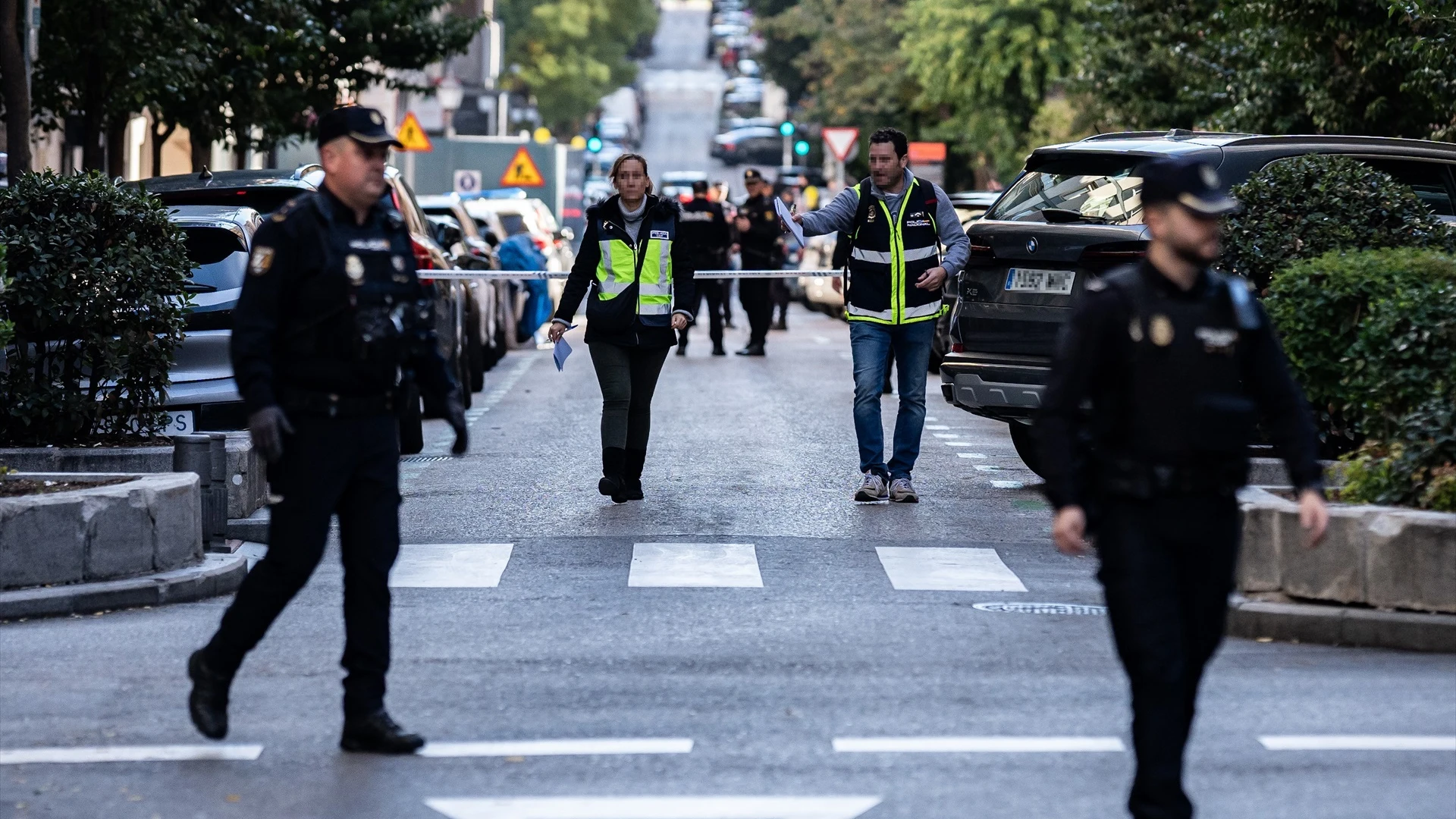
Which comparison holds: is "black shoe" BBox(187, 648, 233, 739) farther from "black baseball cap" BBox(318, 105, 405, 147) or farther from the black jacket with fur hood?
the black jacket with fur hood

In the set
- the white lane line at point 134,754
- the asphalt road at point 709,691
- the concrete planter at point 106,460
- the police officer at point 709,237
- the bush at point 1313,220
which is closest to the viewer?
the asphalt road at point 709,691

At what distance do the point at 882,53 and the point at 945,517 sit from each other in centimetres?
4894

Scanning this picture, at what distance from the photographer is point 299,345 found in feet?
21.1

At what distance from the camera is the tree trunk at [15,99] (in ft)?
50.7

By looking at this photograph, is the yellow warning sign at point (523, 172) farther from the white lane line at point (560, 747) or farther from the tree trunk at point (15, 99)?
the white lane line at point (560, 747)

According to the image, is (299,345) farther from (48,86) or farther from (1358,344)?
(48,86)

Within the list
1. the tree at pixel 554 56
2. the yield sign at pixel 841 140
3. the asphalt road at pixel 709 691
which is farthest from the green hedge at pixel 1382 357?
the tree at pixel 554 56

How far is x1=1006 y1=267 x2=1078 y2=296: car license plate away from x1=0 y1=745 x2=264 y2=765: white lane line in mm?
6094

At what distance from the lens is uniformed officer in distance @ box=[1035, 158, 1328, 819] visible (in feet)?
17.3

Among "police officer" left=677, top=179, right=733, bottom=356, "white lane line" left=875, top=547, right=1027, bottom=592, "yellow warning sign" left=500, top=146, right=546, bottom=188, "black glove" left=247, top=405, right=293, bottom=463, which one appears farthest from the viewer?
"yellow warning sign" left=500, top=146, right=546, bottom=188

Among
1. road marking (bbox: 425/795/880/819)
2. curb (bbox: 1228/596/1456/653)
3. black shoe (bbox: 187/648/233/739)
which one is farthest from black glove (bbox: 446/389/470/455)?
curb (bbox: 1228/596/1456/653)

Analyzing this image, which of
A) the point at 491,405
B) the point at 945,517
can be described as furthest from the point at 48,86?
the point at 945,517

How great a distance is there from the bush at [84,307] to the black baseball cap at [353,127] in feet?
15.4

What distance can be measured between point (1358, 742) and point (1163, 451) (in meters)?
1.70
